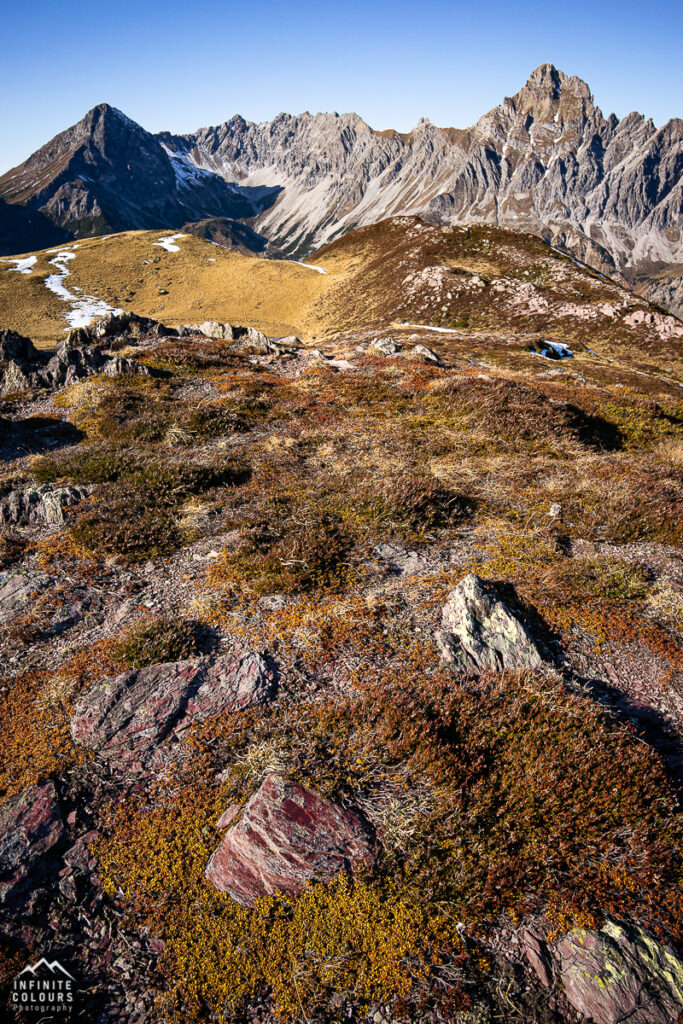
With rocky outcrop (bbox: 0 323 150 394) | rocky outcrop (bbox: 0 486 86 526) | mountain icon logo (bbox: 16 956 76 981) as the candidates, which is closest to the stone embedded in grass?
rocky outcrop (bbox: 0 323 150 394)

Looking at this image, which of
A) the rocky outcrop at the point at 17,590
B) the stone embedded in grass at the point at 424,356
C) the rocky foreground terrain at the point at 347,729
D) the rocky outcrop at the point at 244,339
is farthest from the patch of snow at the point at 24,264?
the rocky outcrop at the point at 17,590

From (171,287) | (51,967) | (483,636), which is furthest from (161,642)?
(171,287)

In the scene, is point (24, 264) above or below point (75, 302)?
above

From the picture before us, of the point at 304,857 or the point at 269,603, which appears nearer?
the point at 304,857

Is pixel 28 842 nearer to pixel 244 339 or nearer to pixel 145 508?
pixel 145 508

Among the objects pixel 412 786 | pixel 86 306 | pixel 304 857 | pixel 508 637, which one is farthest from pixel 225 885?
pixel 86 306

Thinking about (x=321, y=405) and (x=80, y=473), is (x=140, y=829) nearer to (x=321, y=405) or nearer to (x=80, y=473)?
(x=80, y=473)

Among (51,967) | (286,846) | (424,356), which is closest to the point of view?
(51,967)
